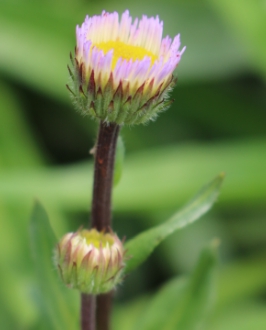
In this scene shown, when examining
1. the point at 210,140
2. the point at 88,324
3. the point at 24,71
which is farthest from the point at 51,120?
the point at 88,324

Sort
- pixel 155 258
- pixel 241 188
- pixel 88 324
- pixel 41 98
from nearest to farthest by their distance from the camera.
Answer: pixel 88 324 → pixel 241 188 → pixel 155 258 → pixel 41 98

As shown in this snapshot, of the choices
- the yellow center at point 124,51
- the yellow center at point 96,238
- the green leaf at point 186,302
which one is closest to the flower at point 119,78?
the yellow center at point 124,51

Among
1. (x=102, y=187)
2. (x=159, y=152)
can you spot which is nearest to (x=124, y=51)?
(x=102, y=187)

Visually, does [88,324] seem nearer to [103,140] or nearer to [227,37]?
[103,140]

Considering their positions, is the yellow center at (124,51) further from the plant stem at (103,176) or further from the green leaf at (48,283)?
the green leaf at (48,283)

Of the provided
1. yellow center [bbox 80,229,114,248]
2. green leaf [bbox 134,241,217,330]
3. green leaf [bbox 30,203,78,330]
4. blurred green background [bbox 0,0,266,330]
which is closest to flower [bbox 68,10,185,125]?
yellow center [bbox 80,229,114,248]

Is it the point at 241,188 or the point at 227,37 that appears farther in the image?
the point at 227,37
